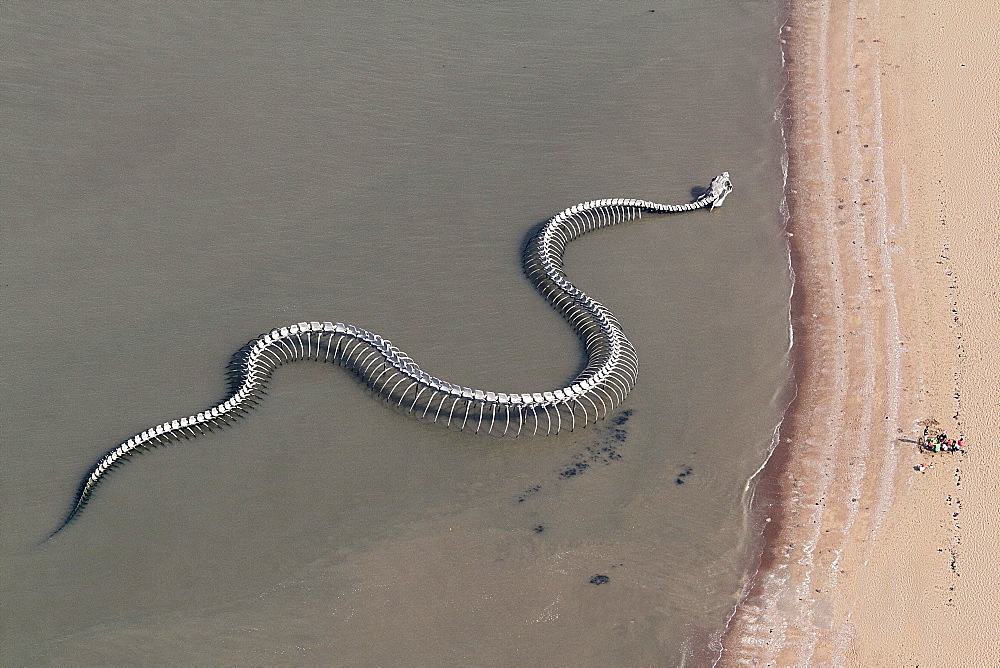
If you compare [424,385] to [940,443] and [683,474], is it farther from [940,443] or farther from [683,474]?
[940,443]

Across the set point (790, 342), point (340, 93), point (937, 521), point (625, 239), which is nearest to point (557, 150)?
point (625, 239)

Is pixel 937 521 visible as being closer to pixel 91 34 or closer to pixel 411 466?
pixel 411 466

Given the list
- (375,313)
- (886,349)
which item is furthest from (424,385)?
(886,349)

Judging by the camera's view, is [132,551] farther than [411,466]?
No

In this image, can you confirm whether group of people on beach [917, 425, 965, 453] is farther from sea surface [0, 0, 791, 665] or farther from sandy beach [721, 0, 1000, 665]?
sea surface [0, 0, 791, 665]

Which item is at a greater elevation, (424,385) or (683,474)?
(424,385)

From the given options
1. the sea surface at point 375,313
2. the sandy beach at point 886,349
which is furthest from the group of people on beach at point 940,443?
the sea surface at point 375,313
